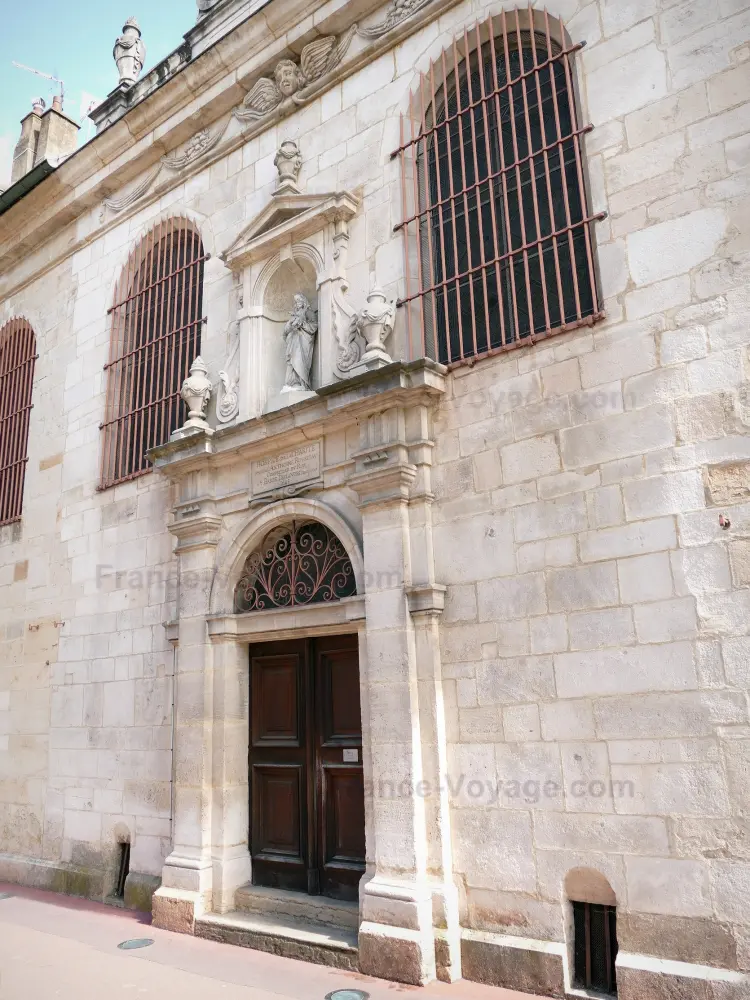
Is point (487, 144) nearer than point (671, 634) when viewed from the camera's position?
No

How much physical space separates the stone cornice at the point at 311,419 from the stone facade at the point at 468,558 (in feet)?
0.07

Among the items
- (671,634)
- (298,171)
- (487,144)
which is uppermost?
(298,171)

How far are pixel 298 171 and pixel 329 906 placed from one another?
637cm

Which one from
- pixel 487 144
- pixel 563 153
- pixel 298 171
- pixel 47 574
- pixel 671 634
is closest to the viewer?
pixel 671 634

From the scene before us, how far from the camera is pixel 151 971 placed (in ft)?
17.3

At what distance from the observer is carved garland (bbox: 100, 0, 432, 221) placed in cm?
709

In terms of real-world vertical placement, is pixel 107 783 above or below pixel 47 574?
below

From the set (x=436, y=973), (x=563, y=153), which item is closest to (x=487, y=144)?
(x=563, y=153)

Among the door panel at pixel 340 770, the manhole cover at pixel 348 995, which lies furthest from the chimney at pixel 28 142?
the manhole cover at pixel 348 995

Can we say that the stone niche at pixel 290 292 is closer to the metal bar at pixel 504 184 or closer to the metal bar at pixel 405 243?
the metal bar at pixel 405 243

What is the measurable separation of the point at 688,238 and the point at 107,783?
6.88 metres

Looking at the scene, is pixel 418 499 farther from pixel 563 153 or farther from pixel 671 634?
pixel 563 153

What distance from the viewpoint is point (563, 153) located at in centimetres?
572

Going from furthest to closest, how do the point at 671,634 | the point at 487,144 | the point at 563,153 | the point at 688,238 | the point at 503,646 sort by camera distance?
the point at 487,144 < the point at 563,153 < the point at 503,646 < the point at 688,238 < the point at 671,634
